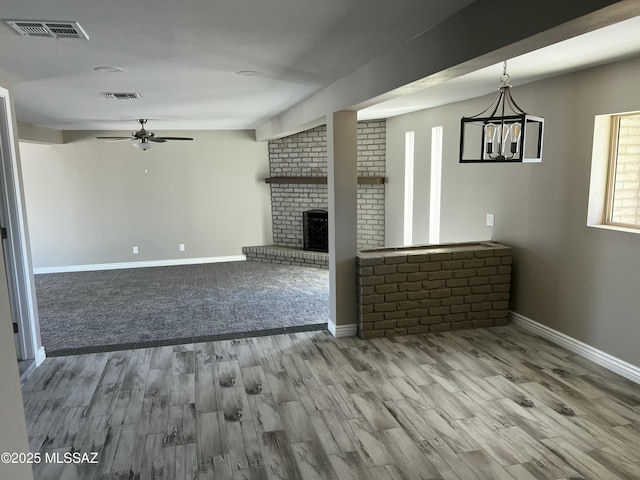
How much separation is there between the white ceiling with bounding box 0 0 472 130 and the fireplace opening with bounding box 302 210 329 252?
136 inches

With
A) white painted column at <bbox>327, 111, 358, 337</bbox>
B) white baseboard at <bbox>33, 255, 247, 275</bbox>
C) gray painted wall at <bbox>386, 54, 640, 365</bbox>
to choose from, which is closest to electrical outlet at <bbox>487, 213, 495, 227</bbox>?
gray painted wall at <bbox>386, 54, 640, 365</bbox>

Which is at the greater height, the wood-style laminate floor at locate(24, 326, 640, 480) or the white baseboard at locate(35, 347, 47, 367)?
the white baseboard at locate(35, 347, 47, 367)

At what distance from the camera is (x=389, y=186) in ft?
23.5

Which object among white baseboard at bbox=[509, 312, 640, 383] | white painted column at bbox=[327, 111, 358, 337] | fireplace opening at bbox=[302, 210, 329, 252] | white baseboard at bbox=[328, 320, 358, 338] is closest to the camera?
white baseboard at bbox=[509, 312, 640, 383]

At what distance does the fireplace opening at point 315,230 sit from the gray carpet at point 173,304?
692 millimetres

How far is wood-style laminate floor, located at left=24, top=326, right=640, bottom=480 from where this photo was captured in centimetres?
244

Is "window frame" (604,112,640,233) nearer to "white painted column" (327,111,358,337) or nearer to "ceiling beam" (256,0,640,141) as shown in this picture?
"ceiling beam" (256,0,640,141)

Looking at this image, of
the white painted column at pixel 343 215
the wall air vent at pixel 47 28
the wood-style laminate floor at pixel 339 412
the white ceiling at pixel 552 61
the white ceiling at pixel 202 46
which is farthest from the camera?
the white painted column at pixel 343 215

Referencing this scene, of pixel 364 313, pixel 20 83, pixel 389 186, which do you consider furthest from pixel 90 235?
pixel 364 313

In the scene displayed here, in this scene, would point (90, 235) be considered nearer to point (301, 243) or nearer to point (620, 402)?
point (301, 243)

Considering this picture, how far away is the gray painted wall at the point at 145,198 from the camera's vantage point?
25.1 ft

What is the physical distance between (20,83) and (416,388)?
389 centimetres

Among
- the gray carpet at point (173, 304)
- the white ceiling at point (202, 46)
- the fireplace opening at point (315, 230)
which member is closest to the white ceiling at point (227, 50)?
the white ceiling at point (202, 46)

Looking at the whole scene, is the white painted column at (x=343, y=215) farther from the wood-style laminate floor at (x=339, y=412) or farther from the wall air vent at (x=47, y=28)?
the wall air vent at (x=47, y=28)
